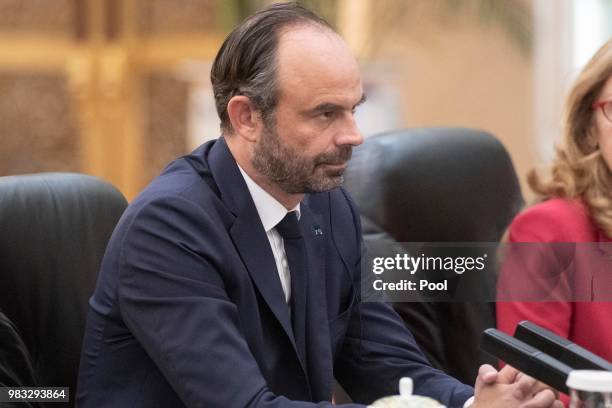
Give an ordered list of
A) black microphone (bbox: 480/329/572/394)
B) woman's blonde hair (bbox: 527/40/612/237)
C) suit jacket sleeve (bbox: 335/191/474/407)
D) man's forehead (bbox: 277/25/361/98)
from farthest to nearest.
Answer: woman's blonde hair (bbox: 527/40/612/237) → suit jacket sleeve (bbox: 335/191/474/407) → man's forehead (bbox: 277/25/361/98) → black microphone (bbox: 480/329/572/394)

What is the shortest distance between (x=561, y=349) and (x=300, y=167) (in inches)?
20.4

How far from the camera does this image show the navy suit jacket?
4.96 ft

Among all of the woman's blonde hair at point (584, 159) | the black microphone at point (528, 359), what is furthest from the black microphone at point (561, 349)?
the woman's blonde hair at point (584, 159)

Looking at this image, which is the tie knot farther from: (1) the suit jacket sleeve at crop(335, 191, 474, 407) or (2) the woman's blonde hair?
(2) the woman's blonde hair

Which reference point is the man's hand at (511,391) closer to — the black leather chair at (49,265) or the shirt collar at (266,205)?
the shirt collar at (266,205)

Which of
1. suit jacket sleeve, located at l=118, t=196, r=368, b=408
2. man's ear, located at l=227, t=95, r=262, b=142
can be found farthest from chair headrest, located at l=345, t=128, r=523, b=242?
suit jacket sleeve, located at l=118, t=196, r=368, b=408

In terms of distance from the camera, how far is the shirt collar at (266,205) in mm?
1721

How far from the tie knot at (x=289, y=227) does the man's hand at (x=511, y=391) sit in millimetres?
373

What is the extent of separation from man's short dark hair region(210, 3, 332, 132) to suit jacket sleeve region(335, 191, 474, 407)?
322 mm

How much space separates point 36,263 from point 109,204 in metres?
0.19

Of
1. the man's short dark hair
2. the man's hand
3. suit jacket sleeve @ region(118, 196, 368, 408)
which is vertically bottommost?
the man's hand

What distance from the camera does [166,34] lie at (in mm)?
5711

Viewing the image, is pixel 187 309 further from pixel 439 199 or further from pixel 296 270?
pixel 439 199

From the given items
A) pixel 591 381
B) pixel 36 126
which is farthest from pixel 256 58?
pixel 36 126
